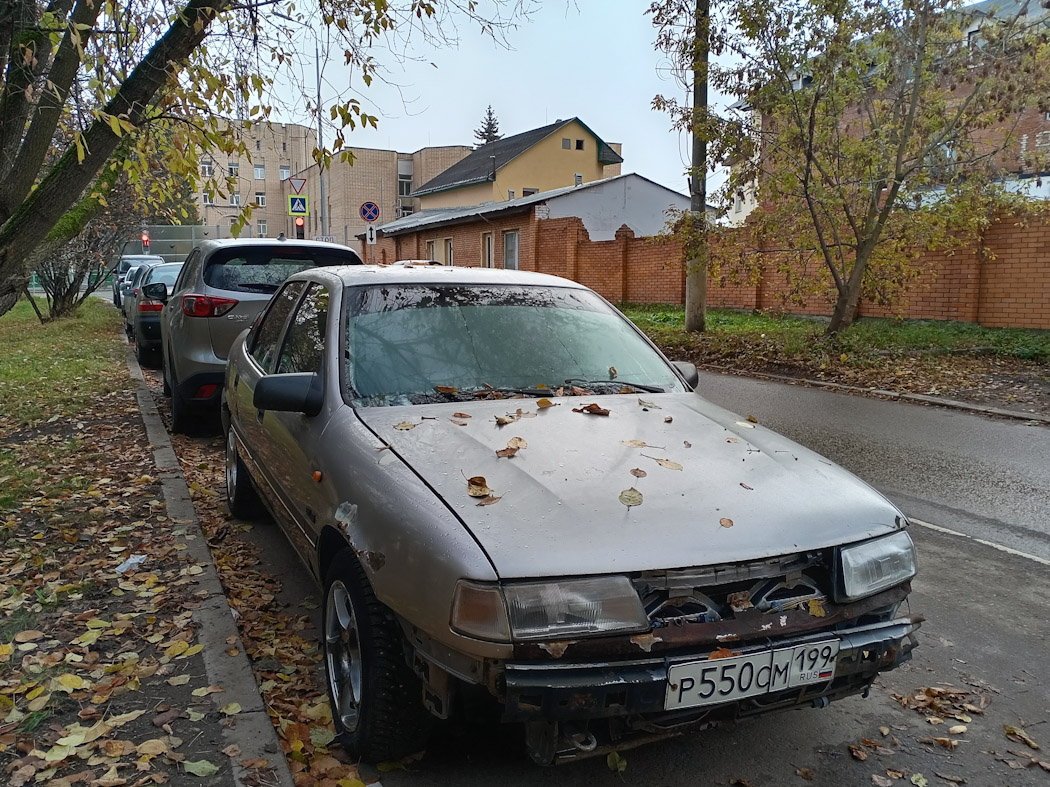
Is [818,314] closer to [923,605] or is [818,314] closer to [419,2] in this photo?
[419,2]

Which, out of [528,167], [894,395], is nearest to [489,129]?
[528,167]

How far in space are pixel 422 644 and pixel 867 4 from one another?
42.9 feet

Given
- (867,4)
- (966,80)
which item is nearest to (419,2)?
(867,4)

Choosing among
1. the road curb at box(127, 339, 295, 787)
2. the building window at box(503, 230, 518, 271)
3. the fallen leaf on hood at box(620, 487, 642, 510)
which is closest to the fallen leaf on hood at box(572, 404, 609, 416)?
the fallen leaf on hood at box(620, 487, 642, 510)

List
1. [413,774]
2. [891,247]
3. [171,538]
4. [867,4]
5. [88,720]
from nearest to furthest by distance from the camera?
1. [413,774]
2. [88,720]
3. [171,538]
4. [867,4]
5. [891,247]

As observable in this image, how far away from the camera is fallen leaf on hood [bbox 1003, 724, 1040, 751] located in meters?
2.93

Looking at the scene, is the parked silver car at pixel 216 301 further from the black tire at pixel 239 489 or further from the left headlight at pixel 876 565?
the left headlight at pixel 876 565

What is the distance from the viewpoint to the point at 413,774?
2.74m

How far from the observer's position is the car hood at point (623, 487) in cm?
234

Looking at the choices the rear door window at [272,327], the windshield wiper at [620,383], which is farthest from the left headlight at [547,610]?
the rear door window at [272,327]

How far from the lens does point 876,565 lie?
8.66 feet

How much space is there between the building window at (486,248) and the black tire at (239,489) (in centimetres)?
2748

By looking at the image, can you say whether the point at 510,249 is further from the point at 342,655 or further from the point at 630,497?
the point at 630,497

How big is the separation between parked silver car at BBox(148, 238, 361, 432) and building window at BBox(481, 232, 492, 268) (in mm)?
24982
